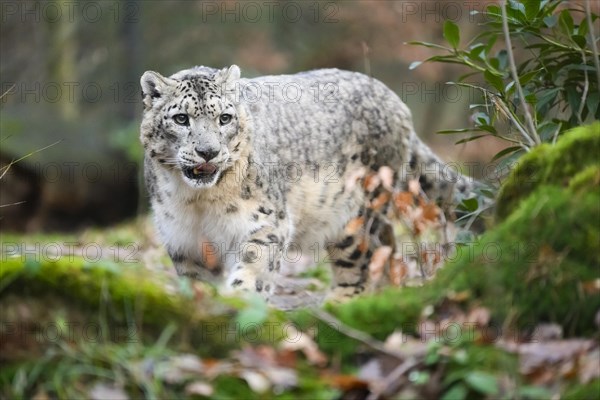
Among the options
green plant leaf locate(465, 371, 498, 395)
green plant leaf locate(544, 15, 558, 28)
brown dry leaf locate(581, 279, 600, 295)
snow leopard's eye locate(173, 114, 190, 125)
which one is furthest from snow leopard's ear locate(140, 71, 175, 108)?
green plant leaf locate(465, 371, 498, 395)

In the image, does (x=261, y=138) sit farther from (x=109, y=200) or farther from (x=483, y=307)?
(x=109, y=200)

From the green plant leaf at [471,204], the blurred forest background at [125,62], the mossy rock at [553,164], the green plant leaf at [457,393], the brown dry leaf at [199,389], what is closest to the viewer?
the green plant leaf at [457,393]

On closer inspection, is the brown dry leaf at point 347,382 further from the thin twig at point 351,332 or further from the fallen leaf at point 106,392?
the fallen leaf at point 106,392

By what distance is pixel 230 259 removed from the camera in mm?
7426

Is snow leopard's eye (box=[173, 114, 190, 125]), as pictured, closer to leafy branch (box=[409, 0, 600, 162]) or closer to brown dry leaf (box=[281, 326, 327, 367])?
leafy branch (box=[409, 0, 600, 162])

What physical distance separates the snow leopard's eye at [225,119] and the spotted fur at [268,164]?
2 cm

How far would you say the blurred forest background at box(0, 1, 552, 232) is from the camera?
15.9 meters

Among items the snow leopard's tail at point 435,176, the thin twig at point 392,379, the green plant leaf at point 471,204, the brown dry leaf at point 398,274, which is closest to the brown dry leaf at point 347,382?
the thin twig at point 392,379

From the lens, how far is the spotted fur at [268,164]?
7.18m

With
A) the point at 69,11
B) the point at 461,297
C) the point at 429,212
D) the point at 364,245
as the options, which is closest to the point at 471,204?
the point at 429,212

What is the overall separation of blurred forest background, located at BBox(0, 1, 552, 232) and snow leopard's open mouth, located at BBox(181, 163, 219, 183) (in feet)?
29.8

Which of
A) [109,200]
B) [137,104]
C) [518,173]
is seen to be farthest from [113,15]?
[518,173]

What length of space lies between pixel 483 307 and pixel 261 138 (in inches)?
145

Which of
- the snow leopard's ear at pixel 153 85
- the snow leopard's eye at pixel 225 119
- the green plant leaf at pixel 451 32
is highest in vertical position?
the green plant leaf at pixel 451 32
